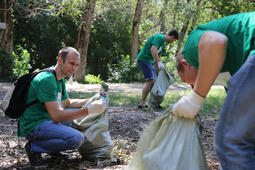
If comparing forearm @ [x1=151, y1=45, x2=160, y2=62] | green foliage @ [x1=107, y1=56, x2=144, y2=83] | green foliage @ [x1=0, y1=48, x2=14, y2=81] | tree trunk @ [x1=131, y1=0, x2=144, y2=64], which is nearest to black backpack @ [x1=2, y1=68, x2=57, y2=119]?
forearm @ [x1=151, y1=45, x2=160, y2=62]

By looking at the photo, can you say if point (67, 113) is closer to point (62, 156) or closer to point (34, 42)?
point (62, 156)

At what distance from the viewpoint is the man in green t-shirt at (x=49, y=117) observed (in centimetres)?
267

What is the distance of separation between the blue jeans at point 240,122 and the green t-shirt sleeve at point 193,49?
0.27 metres

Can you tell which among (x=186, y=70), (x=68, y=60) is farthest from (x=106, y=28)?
(x=186, y=70)

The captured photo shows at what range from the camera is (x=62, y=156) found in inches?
→ 120

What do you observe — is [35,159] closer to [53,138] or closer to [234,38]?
[53,138]

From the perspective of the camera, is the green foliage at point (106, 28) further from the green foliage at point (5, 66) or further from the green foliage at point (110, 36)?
the green foliage at point (5, 66)

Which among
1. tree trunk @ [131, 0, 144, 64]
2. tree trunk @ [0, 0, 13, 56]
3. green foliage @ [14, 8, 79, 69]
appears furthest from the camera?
green foliage @ [14, 8, 79, 69]

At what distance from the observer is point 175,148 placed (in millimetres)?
1717

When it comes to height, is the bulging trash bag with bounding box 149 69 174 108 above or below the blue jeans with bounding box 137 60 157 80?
below

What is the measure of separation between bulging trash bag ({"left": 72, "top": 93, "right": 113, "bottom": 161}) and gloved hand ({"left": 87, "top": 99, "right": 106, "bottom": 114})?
0.40 feet

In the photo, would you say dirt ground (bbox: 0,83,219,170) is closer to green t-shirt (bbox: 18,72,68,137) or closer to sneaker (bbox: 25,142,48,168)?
sneaker (bbox: 25,142,48,168)

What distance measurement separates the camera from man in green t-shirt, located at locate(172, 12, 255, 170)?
1.35m

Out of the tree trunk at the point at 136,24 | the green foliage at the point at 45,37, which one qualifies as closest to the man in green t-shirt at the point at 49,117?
the tree trunk at the point at 136,24
